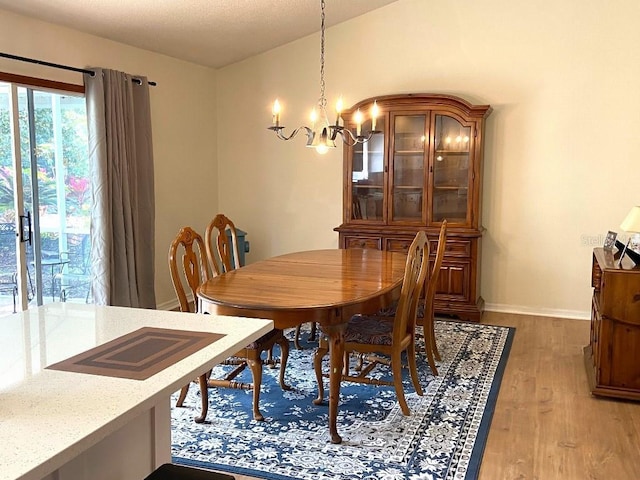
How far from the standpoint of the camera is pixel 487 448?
2.79 metres

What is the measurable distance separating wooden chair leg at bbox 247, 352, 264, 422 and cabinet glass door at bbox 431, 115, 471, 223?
2646 mm

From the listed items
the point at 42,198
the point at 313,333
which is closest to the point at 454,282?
the point at 313,333

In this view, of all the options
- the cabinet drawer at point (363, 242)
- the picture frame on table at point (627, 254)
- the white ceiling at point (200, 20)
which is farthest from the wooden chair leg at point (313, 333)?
the white ceiling at point (200, 20)

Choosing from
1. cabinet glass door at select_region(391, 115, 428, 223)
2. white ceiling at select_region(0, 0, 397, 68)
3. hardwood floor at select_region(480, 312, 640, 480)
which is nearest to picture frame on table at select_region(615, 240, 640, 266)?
hardwood floor at select_region(480, 312, 640, 480)

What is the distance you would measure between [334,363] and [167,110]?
3.39 metres

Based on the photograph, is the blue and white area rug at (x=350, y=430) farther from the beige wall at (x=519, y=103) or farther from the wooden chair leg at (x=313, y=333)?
the beige wall at (x=519, y=103)

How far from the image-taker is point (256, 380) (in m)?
3.00

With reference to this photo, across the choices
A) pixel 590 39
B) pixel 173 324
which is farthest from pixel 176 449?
pixel 590 39

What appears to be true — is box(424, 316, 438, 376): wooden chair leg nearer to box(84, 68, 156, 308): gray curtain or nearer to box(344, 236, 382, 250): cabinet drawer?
box(344, 236, 382, 250): cabinet drawer

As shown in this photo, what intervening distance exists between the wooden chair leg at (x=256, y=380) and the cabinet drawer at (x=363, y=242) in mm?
2443

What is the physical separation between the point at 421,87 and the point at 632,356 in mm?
3048

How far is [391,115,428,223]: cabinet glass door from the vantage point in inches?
203

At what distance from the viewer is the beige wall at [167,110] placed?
13.3ft

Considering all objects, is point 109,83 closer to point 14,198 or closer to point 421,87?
point 14,198
